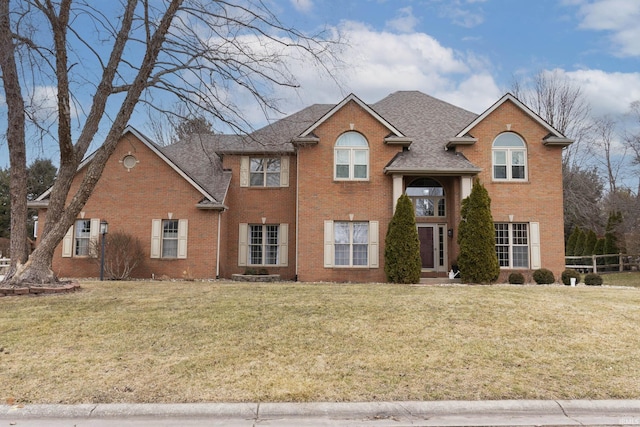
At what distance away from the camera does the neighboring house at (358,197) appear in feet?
59.1

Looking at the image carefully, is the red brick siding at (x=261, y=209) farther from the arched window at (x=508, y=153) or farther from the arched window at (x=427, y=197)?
the arched window at (x=508, y=153)

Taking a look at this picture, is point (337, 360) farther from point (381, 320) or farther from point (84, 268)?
point (84, 268)

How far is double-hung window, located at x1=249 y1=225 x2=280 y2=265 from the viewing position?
20.1 m

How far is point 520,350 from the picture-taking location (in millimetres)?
6949

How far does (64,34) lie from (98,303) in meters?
6.81

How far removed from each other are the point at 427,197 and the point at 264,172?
22.5 feet

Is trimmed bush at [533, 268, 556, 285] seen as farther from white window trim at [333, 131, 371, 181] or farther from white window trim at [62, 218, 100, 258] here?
white window trim at [62, 218, 100, 258]

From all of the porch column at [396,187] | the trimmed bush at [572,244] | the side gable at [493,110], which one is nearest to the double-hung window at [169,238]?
the porch column at [396,187]

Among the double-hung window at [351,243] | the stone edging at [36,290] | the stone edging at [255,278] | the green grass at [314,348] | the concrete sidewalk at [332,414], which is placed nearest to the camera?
the concrete sidewalk at [332,414]

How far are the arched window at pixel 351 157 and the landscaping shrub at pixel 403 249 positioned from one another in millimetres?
2281

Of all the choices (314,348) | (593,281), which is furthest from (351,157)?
(314,348)

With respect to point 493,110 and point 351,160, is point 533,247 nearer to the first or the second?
point 493,110

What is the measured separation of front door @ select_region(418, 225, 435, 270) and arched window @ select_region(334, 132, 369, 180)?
3301 millimetres

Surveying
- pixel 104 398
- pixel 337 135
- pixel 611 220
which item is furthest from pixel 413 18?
pixel 611 220
